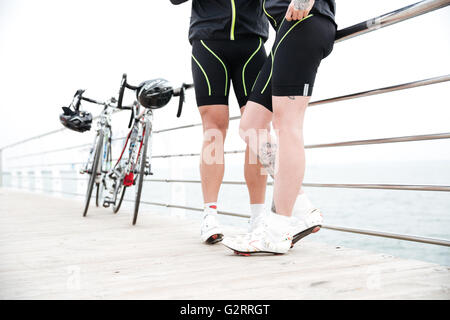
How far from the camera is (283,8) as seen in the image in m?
1.19

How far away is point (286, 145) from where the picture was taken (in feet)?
3.76

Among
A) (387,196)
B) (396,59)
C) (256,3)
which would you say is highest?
(396,59)

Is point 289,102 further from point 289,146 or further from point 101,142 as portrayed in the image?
point 101,142

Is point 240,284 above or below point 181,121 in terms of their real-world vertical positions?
below

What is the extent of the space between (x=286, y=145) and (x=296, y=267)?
1.09 feet

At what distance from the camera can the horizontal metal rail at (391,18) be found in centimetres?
115

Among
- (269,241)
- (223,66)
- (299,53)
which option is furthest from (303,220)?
(223,66)

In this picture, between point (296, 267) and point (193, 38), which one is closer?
point (296, 267)

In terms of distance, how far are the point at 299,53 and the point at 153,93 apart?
3.52ft

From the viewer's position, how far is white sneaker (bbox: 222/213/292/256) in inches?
46.7
